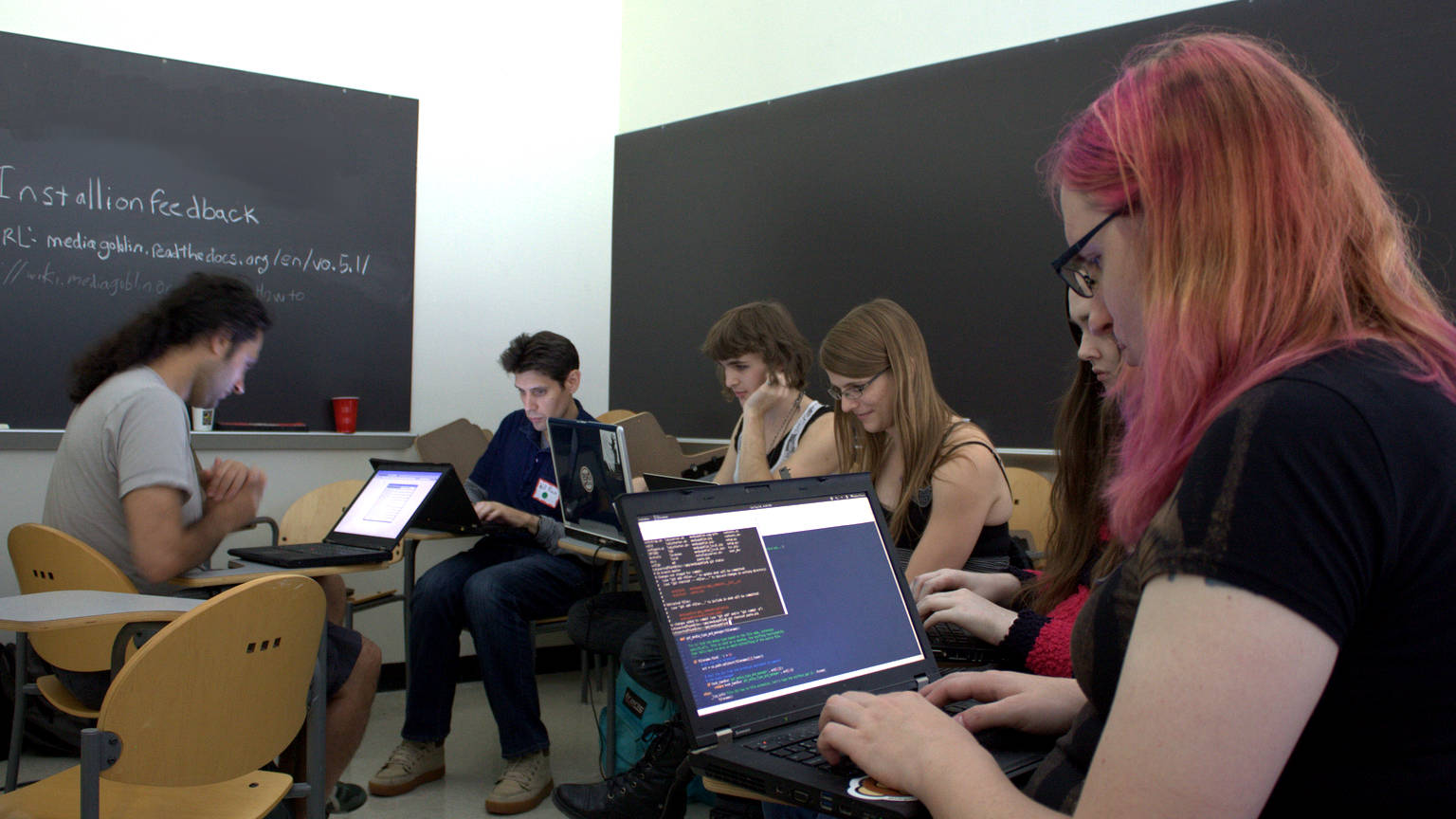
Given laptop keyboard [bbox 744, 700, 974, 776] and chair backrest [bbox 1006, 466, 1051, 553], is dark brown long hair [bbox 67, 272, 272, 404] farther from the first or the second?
chair backrest [bbox 1006, 466, 1051, 553]

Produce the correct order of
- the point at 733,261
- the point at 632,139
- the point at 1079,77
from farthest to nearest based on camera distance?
1. the point at 632,139
2. the point at 733,261
3. the point at 1079,77

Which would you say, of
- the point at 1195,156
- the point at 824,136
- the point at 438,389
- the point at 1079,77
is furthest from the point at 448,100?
the point at 1195,156

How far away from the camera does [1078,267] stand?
0.79 meters

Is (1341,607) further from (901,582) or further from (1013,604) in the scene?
(1013,604)

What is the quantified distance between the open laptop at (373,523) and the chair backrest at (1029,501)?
1796 millimetres

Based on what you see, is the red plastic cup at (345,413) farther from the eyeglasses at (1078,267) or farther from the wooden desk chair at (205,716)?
the eyeglasses at (1078,267)

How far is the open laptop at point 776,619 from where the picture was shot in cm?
92

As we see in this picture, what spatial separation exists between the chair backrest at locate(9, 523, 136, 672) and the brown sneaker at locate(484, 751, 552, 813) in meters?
1.17

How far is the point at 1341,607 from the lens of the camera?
0.56 m

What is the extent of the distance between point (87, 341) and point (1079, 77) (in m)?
3.54

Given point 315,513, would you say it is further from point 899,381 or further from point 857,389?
point 899,381

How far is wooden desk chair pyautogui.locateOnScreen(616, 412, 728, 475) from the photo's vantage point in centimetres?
392

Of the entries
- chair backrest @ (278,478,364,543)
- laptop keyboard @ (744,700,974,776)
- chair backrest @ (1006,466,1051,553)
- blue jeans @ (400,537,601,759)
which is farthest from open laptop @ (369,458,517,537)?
laptop keyboard @ (744,700,974,776)

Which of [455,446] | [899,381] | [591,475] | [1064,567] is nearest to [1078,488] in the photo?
[1064,567]
